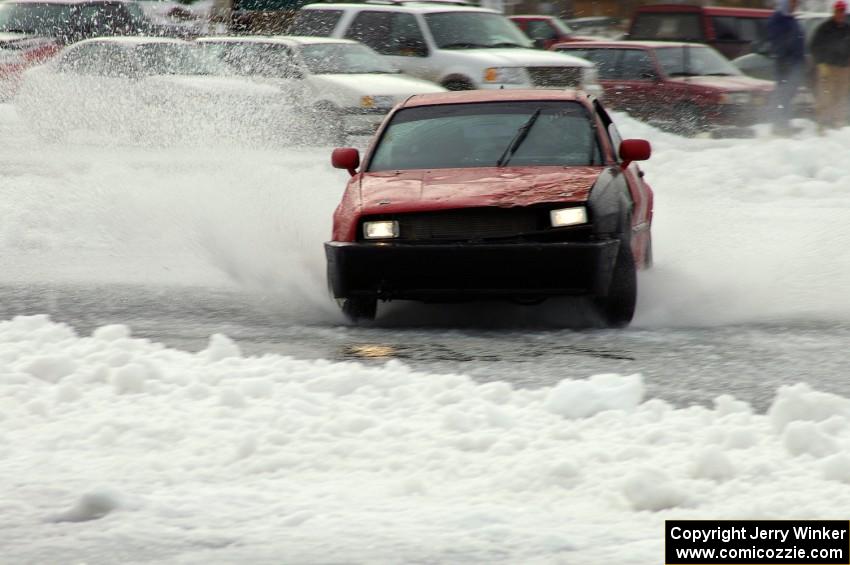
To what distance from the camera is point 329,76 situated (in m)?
20.6

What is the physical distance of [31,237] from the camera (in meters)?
13.7

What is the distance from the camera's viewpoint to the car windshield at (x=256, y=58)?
2136cm

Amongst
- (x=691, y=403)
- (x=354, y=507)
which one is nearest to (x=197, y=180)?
(x=691, y=403)

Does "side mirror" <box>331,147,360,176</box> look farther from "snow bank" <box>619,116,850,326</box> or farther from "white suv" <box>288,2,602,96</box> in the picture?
"white suv" <box>288,2,602,96</box>

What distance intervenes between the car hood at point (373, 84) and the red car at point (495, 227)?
10230 millimetres

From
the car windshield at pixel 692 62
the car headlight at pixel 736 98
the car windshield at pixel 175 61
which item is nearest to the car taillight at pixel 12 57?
the car windshield at pixel 175 61

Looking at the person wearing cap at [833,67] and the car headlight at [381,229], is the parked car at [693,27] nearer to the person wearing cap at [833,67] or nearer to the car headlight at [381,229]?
the person wearing cap at [833,67]

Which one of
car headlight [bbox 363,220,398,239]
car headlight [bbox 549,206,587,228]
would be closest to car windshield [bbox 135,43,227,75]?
car headlight [bbox 363,220,398,239]

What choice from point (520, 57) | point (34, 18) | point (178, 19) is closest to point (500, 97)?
point (520, 57)

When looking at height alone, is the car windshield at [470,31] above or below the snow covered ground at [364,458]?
below

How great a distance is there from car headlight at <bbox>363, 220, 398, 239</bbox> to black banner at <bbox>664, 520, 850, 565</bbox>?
4.21 metres

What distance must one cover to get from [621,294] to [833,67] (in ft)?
50.7

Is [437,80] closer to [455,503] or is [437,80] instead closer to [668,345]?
[668,345]

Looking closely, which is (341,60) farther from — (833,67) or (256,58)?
(833,67)
